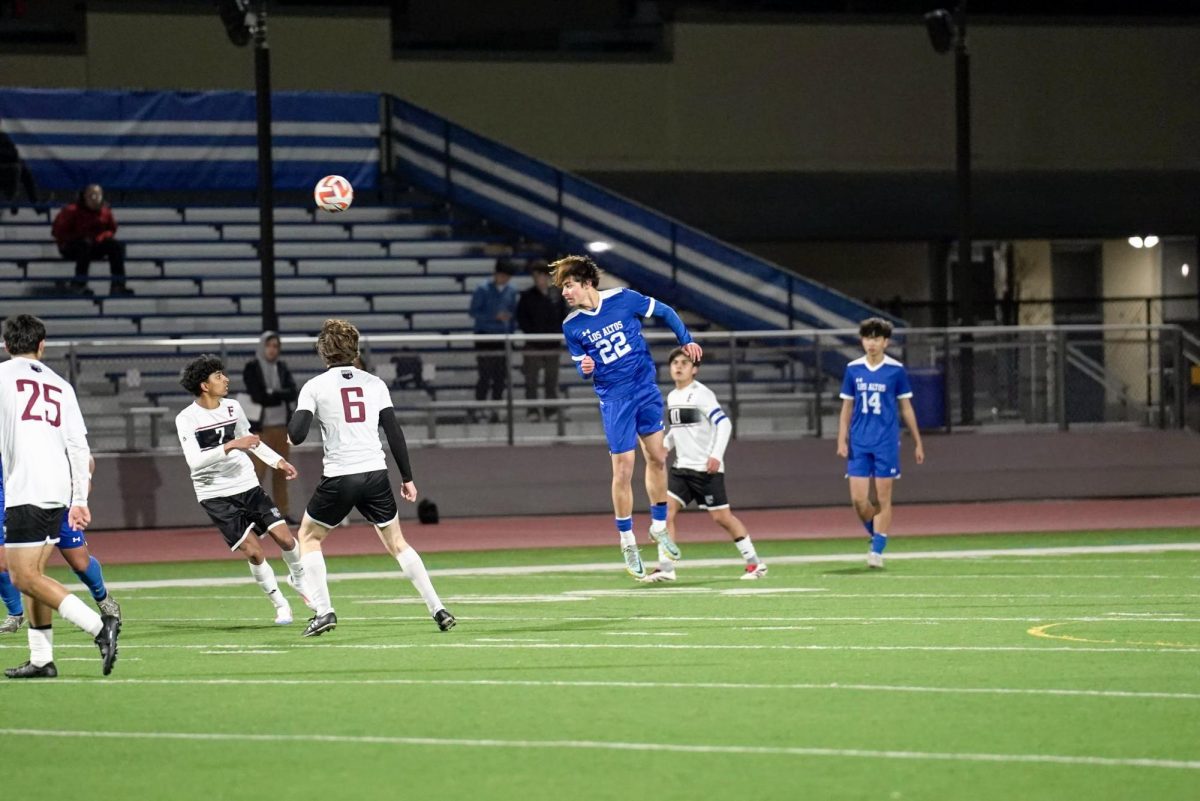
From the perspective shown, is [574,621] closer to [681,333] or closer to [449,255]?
[681,333]

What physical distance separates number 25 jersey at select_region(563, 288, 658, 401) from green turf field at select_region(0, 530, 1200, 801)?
1711 millimetres

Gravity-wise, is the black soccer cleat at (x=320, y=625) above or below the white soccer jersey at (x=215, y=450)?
below

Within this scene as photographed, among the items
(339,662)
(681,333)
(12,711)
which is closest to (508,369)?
(681,333)

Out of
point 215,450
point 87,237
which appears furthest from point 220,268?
point 215,450

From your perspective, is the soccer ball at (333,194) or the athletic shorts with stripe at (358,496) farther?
the soccer ball at (333,194)

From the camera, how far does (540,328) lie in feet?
88.1

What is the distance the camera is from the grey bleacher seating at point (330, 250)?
30734 millimetres

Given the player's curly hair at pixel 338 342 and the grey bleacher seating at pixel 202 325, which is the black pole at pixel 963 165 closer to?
the grey bleacher seating at pixel 202 325

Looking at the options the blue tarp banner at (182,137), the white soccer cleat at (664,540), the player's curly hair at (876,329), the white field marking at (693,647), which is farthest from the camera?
the blue tarp banner at (182,137)

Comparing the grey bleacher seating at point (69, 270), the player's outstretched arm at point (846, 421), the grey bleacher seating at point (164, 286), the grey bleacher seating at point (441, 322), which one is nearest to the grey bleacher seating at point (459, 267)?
the grey bleacher seating at point (441, 322)

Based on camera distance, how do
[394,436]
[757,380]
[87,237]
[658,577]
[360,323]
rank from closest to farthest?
1. [394,436]
2. [658,577]
3. [757,380]
4. [87,237]
5. [360,323]

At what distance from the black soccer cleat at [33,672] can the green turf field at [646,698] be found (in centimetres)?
18

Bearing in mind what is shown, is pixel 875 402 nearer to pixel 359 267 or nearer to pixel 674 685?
pixel 674 685

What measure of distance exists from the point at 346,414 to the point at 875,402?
6.19 metres
